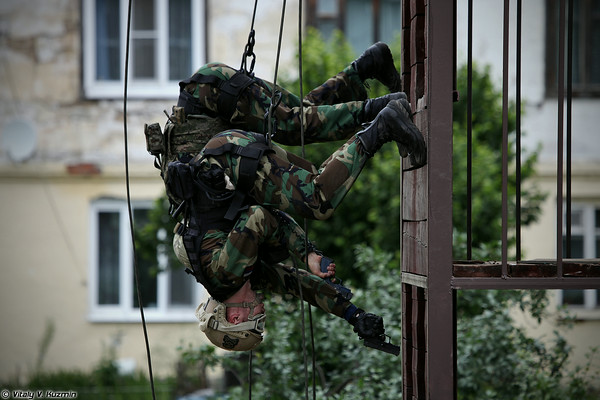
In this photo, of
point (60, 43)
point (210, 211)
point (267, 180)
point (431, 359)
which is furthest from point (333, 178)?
point (60, 43)

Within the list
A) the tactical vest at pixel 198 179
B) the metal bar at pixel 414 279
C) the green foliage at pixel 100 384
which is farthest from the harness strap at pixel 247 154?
the green foliage at pixel 100 384

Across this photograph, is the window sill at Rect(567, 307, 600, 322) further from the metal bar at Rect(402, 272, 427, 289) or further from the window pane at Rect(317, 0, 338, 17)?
the metal bar at Rect(402, 272, 427, 289)

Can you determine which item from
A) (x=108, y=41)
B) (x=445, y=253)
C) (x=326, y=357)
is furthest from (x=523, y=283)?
(x=108, y=41)

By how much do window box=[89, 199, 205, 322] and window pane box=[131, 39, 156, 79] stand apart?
176cm

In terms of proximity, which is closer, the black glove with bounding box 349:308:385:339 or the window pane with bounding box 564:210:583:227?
the black glove with bounding box 349:308:385:339

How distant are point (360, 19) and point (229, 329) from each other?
25.9 feet

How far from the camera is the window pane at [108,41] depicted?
10922 millimetres

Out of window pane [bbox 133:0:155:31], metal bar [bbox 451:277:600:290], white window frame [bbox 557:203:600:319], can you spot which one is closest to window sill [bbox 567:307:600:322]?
white window frame [bbox 557:203:600:319]

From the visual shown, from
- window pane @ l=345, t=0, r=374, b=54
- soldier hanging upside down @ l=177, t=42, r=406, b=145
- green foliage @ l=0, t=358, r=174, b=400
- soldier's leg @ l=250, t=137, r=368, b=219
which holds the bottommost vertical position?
green foliage @ l=0, t=358, r=174, b=400

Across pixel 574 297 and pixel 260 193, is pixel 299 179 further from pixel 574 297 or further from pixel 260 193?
pixel 574 297

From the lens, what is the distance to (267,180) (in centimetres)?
361

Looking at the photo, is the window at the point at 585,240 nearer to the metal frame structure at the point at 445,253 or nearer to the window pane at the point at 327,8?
the window pane at the point at 327,8

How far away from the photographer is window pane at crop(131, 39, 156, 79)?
11031mm

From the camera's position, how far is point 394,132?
11.4ft
